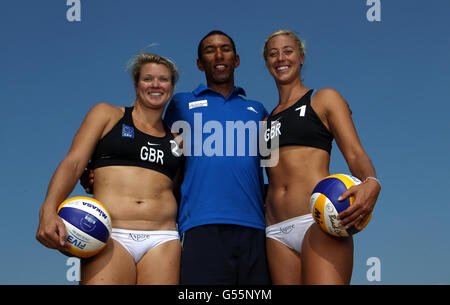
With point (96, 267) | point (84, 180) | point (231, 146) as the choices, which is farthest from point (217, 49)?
point (96, 267)

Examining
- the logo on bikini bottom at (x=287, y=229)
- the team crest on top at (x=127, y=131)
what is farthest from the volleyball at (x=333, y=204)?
the team crest on top at (x=127, y=131)

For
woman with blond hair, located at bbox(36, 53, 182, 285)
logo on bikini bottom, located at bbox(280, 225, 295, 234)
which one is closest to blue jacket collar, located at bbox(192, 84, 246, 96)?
woman with blond hair, located at bbox(36, 53, 182, 285)

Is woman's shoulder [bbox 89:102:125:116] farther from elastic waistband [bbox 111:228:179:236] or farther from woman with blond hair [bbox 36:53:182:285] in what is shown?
elastic waistband [bbox 111:228:179:236]

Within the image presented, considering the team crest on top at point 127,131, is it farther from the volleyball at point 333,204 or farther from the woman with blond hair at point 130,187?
the volleyball at point 333,204

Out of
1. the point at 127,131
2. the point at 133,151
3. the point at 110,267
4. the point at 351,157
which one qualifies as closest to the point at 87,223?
the point at 110,267

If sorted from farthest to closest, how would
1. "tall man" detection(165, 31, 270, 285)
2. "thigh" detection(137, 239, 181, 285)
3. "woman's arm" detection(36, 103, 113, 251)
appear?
"tall man" detection(165, 31, 270, 285) → "thigh" detection(137, 239, 181, 285) → "woman's arm" detection(36, 103, 113, 251)

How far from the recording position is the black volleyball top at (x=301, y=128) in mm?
5344

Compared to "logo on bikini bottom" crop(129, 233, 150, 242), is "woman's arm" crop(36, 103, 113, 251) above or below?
above

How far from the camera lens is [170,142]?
5.80m

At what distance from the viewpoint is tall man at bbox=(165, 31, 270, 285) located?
5391mm

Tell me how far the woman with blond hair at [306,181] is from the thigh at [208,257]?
1.73ft

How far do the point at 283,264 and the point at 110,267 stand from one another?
2.05 m

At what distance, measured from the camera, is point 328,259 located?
4.62m

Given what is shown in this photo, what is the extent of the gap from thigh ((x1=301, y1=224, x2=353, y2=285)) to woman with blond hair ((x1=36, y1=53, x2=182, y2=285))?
5.40ft
